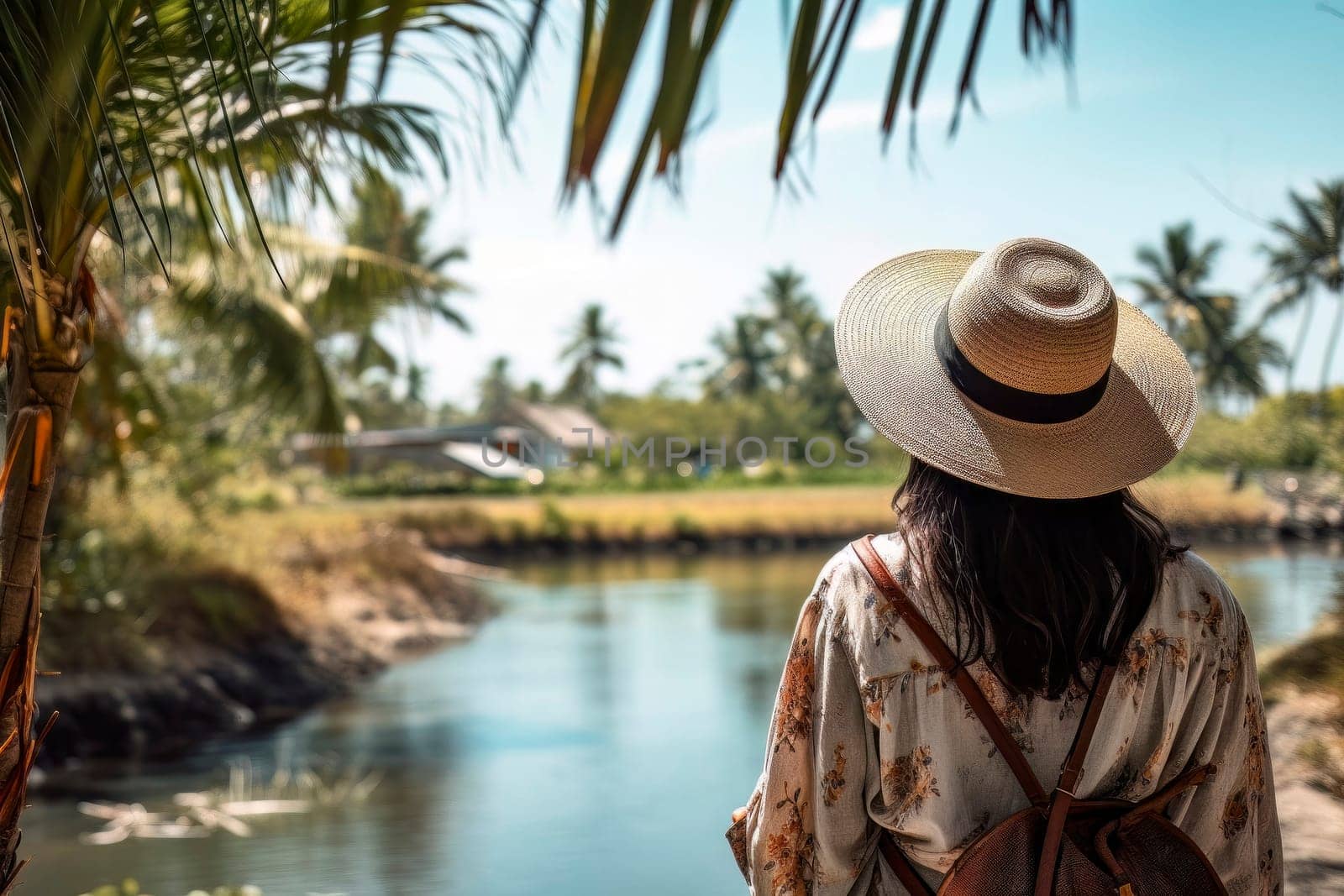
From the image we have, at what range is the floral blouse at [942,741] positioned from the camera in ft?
3.44

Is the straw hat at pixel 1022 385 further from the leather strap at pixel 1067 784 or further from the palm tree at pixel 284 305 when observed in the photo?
the palm tree at pixel 284 305

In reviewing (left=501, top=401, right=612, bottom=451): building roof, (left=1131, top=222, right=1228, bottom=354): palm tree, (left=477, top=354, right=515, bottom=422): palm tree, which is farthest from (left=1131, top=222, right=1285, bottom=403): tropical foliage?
(left=477, top=354, right=515, bottom=422): palm tree

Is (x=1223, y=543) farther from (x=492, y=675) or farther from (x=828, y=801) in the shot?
(x=828, y=801)

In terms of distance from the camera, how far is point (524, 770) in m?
6.69

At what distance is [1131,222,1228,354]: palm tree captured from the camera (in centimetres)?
1412


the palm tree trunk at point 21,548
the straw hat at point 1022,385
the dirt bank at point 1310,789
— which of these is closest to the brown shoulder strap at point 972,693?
the straw hat at point 1022,385

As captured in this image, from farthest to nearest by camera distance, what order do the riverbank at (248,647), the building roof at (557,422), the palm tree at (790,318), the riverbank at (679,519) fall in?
the palm tree at (790,318), the building roof at (557,422), the riverbank at (679,519), the riverbank at (248,647)

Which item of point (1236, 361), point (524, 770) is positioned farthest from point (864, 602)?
point (1236, 361)

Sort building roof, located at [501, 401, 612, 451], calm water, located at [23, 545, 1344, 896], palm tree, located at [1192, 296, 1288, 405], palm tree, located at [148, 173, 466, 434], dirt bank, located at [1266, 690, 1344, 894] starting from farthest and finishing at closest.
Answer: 1. building roof, located at [501, 401, 612, 451]
2. palm tree, located at [1192, 296, 1288, 405]
3. palm tree, located at [148, 173, 466, 434]
4. calm water, located at [23, 545, 1344, 896]
5. dirt bank, located at [1266, 690, 1344, 894]

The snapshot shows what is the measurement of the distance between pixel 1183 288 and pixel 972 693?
19922mm

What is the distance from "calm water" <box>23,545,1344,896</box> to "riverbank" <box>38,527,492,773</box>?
1.15 feet

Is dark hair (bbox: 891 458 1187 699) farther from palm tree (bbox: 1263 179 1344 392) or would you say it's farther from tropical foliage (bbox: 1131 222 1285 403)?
tropical foliage (bbox: 1131 222 1285 403)

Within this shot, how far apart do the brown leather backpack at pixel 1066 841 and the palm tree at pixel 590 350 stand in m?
44.4

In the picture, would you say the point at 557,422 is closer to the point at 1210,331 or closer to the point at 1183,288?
the point at 1183,288
